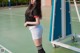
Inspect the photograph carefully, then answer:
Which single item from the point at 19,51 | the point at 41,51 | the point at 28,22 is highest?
the point at 28,22

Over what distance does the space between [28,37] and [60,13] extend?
63.6 inches

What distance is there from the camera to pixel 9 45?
525 cm

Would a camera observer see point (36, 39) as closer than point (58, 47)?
Yes

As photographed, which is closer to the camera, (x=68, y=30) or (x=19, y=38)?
(x=68, y=30)

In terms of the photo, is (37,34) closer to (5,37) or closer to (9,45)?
(9,45)

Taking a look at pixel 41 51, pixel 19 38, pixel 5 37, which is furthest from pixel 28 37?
pixel 41 51

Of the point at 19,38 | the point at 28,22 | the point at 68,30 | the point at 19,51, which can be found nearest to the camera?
the point at 28,22

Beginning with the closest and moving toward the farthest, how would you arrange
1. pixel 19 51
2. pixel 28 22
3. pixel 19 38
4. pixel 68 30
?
pixel 28 22, pixel 19 51, pixel 68 30, pixel 19 38

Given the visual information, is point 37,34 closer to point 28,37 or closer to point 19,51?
point 19,51

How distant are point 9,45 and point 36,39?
6.61 feet

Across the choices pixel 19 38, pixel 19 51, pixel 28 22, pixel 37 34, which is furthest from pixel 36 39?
pixel 19 38

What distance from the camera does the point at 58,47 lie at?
4.96 m

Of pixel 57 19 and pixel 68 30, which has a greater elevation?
pixel 57 19

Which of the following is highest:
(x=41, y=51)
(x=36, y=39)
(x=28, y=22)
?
(x=28, y=22)
